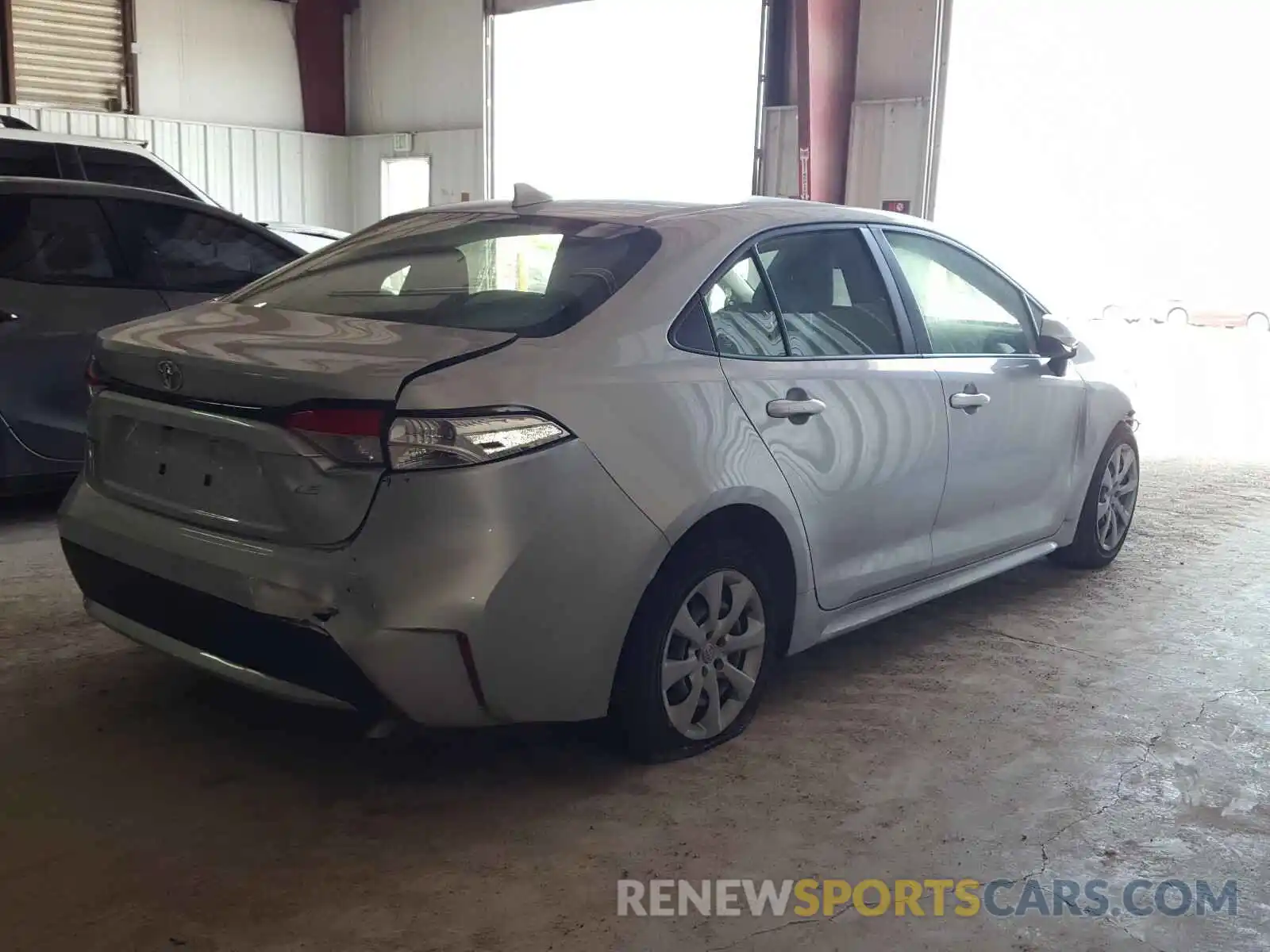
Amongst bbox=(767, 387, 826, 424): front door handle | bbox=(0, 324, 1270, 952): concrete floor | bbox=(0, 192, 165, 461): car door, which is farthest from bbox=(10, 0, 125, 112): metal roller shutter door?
bbox=(767, 387, 826, 424): front door handle

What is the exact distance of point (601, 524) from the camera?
2494 mm

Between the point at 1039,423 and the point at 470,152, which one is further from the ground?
the point at 470,152

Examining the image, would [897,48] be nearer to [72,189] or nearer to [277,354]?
[72,189]

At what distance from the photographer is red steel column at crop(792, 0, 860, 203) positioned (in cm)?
1005

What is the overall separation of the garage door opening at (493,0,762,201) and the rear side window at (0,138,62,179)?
6720mm

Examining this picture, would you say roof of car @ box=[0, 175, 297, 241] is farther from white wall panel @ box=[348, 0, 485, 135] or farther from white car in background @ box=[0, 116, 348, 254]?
white wall panel @ box=[348, 0, 485, 135]

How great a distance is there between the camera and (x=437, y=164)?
15.1 metres

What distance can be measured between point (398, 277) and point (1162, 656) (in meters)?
2.76

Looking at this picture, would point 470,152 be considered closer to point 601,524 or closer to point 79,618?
point 79,618

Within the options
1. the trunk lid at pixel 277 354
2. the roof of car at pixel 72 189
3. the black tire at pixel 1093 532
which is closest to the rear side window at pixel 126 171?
the roof of car at pixel 72 189

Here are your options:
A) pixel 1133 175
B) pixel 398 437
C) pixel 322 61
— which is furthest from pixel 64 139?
pixel 1133 175

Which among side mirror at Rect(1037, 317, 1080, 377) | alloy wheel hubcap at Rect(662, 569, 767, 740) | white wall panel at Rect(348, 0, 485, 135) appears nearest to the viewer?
alloy wheel hubcap at Rect(662, 569, 767, 740)

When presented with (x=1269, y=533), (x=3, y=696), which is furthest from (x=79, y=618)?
(x=1269, y=533)

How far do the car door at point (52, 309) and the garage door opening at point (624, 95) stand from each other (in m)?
8.53
